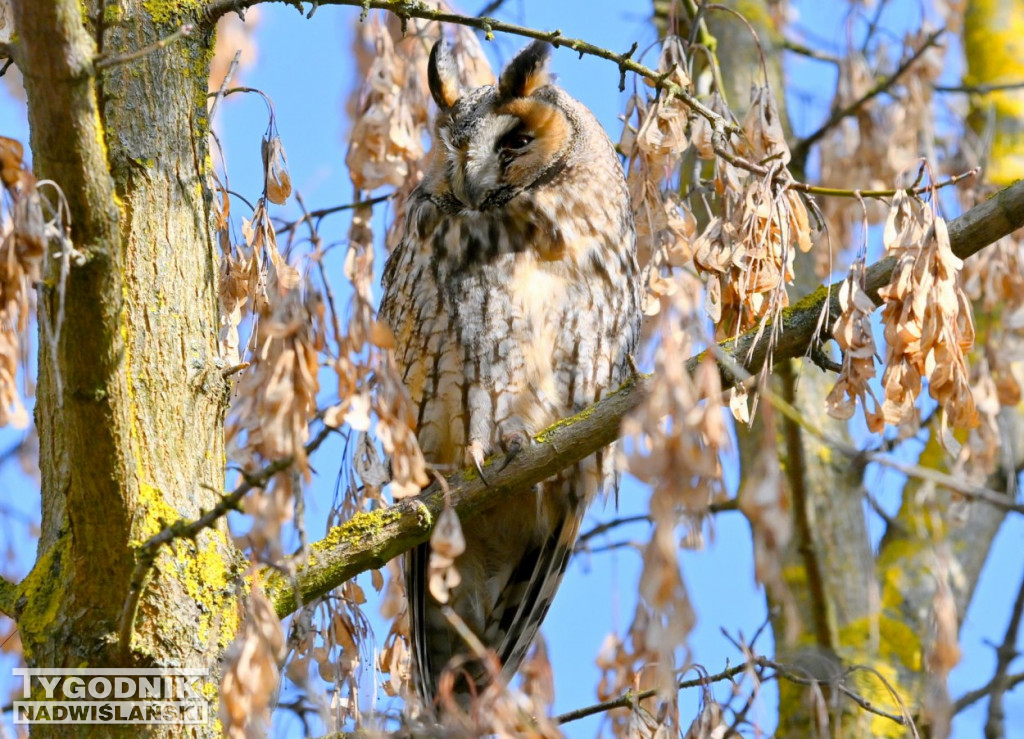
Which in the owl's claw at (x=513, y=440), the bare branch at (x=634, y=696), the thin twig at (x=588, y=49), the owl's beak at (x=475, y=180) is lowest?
the bare branch at (x=634, y=696)

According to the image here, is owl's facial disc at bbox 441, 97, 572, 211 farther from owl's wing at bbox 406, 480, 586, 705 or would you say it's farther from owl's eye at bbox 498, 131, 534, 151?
owl's wing at bbox 406, 480, 586, 705

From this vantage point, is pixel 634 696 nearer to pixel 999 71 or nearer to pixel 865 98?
pixel 865 98

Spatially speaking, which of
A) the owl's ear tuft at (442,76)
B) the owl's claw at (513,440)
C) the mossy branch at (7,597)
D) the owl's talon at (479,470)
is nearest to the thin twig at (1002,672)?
the owl's claw at (513,440)

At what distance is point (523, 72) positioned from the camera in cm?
298

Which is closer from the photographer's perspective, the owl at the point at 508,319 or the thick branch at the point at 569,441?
the thick branch at the point at 569,441

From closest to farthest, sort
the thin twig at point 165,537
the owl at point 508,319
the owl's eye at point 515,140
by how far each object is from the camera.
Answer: the thin twig at point 165,537, the owl at point 508,319, the owl's eye at point 515,140

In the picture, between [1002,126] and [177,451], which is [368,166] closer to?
[177,451]

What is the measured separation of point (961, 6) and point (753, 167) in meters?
2.66

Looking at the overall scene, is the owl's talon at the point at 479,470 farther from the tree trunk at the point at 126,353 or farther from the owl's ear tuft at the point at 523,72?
the owl's ear tuft at the point at 523,72

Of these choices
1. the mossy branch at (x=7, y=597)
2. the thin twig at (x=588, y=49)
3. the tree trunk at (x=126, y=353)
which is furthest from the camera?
the thin twig at (x=588, y=49)

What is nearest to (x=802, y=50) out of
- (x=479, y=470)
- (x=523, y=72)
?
(x=523, y=72)

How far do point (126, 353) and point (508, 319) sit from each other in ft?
3.58

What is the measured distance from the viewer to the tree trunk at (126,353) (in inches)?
59.1

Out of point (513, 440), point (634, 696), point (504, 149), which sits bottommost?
point (634, 696)
